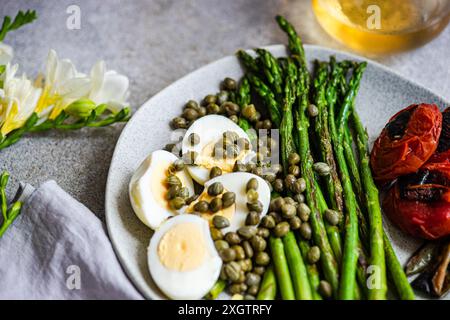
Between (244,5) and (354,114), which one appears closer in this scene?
(354,114)

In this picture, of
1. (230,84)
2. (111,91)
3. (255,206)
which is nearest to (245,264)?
(255,206)

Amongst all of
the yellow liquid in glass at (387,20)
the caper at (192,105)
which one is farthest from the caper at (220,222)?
the yellow liquid in glass at (387,20)

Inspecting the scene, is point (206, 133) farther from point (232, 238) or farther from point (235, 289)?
point (235, 289)

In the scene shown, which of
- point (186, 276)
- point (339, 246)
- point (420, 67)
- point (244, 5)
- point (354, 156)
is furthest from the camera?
point (244, 5)

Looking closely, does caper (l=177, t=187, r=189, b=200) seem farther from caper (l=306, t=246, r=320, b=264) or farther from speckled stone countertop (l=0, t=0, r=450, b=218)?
speckled stone countertop (l=0, t=0, r=450, b=218)

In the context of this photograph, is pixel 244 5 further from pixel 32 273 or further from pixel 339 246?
pixel 32 273

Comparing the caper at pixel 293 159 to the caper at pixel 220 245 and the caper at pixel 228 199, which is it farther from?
the caper at pixel 220 245
